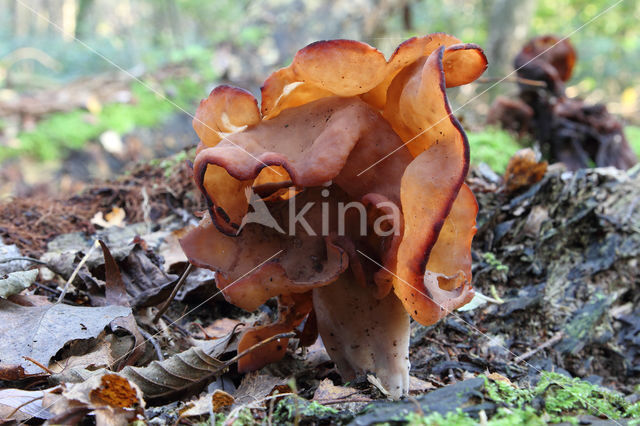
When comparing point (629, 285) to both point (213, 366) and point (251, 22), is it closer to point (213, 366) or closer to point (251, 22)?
point (213, 366)

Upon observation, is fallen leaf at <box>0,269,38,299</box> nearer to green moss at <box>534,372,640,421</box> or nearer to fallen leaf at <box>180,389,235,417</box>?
fallen leaf at <box>180,389,235,417</box>

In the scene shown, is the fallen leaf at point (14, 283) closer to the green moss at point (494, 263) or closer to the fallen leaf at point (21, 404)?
the fallen leaf at point (21, 404)

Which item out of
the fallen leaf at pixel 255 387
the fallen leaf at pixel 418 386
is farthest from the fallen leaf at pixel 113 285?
the fallen leaf at pixel 418 386

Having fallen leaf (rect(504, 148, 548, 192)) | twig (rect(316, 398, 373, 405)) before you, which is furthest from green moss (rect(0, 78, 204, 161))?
twig (rect(316, 398, 373, 405))

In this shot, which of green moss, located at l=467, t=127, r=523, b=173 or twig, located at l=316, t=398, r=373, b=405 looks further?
green moss, located at l=467, t=127, r=523, b=173

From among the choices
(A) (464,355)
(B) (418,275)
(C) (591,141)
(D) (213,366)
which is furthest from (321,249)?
(C) (591,141)

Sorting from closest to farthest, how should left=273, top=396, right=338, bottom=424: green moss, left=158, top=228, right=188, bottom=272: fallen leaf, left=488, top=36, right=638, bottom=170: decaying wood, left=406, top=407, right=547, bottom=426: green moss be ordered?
left=406, top=407, right=547, bottom=426: green moss < left=273, top=396, right=338, bottom=424: green moss < left=158, top=228, right=188, bottom=272: fallen leaf < left=488, top=36, right=638, bottom=170: decaying wood
